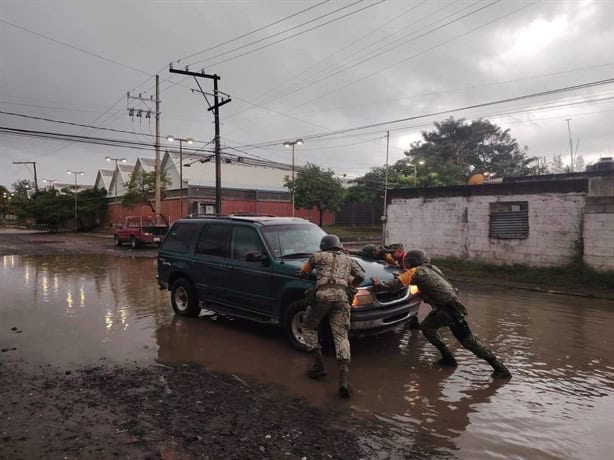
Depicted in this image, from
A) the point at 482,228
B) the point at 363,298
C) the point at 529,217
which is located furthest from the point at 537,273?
the point at 363,298

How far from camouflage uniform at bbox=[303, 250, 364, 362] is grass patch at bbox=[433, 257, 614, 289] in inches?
342

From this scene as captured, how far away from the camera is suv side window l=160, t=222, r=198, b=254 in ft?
25.5

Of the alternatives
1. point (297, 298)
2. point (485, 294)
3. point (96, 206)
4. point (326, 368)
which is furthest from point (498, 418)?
point (96, 206)

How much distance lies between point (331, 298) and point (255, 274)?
1.94m

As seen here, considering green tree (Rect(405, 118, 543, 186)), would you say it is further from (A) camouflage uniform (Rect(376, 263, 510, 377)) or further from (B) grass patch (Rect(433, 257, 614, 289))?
(A) camouflage uniform (Rect(376, 263, 510, 377))

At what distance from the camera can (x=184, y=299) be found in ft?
25.8

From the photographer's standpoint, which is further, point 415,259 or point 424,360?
point 424,360

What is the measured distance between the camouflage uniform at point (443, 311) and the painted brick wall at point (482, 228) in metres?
8.24

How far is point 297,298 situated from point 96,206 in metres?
52.9

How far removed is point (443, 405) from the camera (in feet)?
13.8

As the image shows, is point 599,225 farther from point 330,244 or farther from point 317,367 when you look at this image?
point 317,367

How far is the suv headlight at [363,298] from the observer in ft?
17.2

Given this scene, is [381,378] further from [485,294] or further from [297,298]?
[485,294]

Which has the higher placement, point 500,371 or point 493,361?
point 493,361
